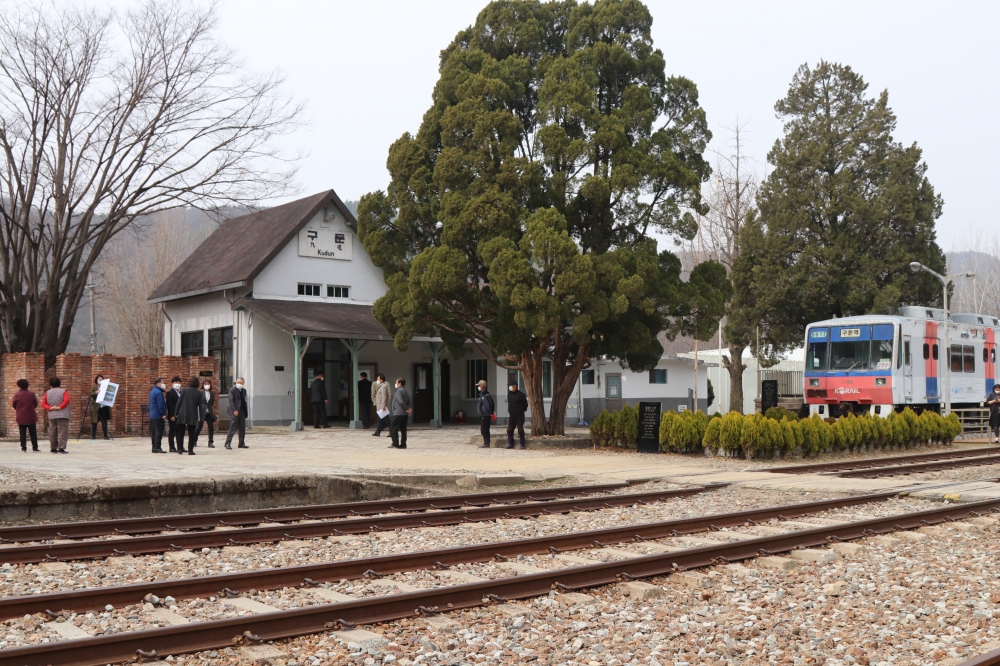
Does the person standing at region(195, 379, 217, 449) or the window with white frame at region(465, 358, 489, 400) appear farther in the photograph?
the window with white frame at region(465, 358, 489, 400)

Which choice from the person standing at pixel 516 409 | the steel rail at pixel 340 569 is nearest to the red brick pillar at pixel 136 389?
the person standing at pixel 516 409

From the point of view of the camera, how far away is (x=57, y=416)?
63.1 ft

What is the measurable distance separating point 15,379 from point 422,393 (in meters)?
13.3

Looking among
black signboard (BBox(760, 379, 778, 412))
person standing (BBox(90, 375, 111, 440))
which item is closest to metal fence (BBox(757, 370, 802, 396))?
black signboard (BBox(760, 379, 778, 412))

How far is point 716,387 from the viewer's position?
50.7 m

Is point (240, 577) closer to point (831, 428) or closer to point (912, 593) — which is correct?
point (912, 593)

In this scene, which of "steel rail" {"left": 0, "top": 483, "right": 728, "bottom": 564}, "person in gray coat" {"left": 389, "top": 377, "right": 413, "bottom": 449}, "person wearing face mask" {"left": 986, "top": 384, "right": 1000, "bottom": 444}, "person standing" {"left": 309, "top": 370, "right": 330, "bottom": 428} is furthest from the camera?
"person standing" {"left": 309, "top": 370, "right": 330, "bottom": 428}

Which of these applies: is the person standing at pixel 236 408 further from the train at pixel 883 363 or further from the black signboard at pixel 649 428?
the train at pixel 883 363

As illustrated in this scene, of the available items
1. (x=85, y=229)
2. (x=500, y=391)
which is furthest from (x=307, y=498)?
(x=500, y=391)

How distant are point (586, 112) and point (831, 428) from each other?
9.08 meters

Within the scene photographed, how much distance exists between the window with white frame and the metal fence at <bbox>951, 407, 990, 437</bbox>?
15.7m

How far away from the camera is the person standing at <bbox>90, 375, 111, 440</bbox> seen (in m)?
24.2

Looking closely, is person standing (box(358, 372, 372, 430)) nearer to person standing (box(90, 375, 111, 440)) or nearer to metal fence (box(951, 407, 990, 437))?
person standing (box(90, 375, 111, 440))

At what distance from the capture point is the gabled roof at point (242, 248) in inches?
1204
